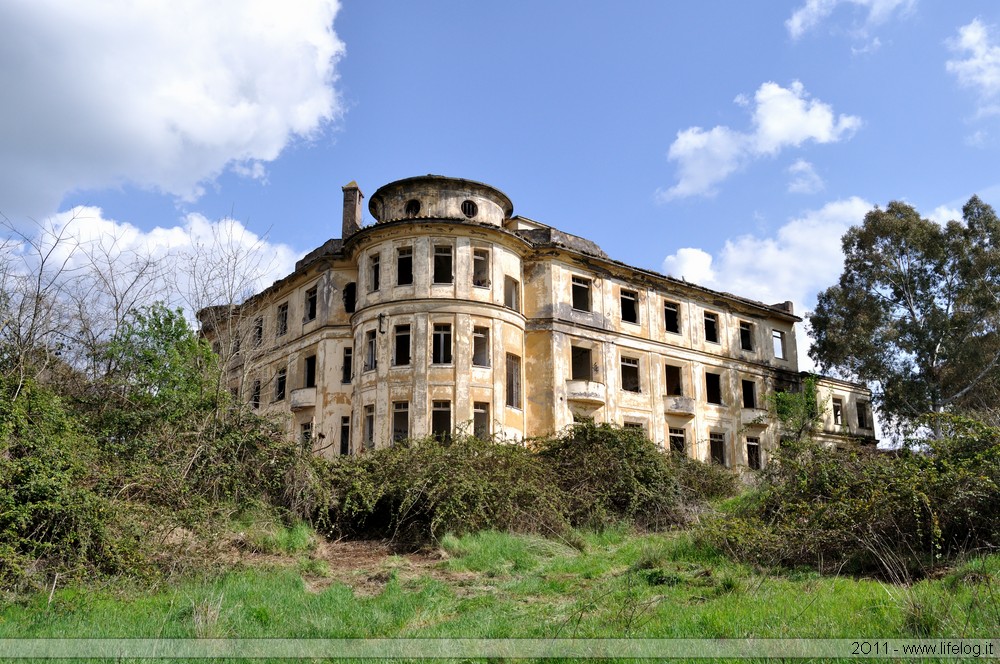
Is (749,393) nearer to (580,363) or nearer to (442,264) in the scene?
(580,363)

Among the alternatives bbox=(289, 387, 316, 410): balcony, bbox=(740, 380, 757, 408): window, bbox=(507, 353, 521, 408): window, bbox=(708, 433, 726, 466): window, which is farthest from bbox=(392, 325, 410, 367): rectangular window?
bbox=(740, 380, 757, 408): window

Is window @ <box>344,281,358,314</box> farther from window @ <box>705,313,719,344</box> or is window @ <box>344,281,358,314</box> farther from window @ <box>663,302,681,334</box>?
window @ <box>705,313,719,344</box>

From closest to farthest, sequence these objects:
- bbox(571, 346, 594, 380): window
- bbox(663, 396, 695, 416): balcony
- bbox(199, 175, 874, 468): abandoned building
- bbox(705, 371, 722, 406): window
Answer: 1. bbox(199, 175, 874, 468): abandoned building
2. bbox(663, 396, 695, 416): balcony
3. bbox(571, 346, 594, 380): window
4. bbox(705, 371, 722, 406): window

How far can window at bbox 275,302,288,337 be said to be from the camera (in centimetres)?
3152

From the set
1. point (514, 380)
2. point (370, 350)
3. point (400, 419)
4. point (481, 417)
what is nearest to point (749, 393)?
point (514, 380)

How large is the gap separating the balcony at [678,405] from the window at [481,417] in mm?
8925

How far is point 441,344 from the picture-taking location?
24375 millimetres

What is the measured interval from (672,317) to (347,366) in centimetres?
1377

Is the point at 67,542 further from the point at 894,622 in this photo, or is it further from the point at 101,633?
the point at 894,622

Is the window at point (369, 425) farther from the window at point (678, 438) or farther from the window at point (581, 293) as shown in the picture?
the window at point (678, 438)

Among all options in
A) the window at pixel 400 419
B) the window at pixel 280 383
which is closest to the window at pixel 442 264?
the window at pixel 400 419

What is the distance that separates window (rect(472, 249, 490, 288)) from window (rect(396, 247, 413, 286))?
2148 mm

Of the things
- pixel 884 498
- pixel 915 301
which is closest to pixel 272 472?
pixel 884 498

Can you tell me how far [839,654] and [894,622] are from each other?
109 centimetres
